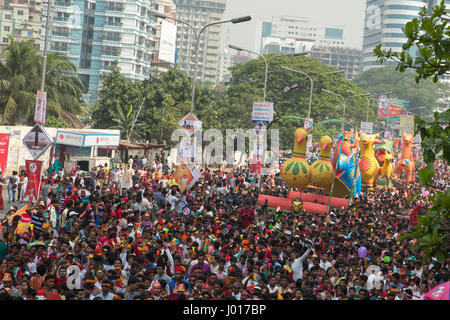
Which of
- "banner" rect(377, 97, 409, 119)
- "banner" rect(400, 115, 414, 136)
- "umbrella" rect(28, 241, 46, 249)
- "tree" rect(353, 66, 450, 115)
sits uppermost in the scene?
"tree" rect(353, 66, 450, 115)

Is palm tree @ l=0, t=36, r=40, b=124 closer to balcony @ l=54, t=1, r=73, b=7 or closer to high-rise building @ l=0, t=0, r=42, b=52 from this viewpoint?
balcony @ l=54, t=1, r=73, b=7

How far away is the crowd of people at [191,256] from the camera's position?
27.7ft

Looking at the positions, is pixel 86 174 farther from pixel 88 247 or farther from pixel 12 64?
pixel 88 247

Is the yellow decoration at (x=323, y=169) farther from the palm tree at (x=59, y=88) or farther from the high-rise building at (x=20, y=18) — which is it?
the high-rise building at (x=20, y=18)

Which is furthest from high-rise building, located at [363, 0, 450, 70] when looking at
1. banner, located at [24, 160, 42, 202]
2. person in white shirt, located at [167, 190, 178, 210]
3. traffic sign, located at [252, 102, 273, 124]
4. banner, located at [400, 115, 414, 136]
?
banner, located at [24, 160, 42, 202]

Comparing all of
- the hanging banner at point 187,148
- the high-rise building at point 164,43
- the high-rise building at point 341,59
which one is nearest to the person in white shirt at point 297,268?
the hanging banner at point 187,148

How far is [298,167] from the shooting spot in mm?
21453

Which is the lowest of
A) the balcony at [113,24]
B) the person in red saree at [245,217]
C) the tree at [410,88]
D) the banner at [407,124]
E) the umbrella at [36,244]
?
the umbrella at [36,244]

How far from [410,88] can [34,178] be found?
87525mm

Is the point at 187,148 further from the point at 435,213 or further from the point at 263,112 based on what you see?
the point at 435,213

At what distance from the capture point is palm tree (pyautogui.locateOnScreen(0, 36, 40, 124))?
1174 inches

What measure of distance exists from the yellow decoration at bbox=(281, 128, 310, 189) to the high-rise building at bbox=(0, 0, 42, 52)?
5851 centimetres

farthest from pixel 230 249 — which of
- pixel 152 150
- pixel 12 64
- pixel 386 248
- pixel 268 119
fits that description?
pixel 152 150

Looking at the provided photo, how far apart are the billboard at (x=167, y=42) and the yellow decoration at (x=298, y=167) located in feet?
181
